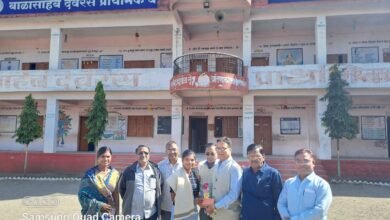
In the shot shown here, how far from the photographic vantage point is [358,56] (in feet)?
46.8

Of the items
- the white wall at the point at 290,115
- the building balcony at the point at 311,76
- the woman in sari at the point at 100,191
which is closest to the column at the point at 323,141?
the building balcony at the point at 311,76

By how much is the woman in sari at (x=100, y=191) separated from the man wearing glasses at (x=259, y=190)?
1.64 meters

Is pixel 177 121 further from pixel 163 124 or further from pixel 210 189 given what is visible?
pixel 210 189

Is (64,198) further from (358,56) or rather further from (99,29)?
(358,56)

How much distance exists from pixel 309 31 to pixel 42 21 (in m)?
12.5

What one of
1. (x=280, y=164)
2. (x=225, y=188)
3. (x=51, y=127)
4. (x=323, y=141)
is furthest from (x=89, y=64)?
(x=225, y=188)

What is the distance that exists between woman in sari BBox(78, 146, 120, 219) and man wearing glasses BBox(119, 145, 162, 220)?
13 centimetres

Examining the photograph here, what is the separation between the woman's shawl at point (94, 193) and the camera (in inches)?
147

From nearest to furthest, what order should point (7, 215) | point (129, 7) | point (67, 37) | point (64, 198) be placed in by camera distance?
point (7, 215)
point (64, 198)
point (129, 7)
point (67, 37)

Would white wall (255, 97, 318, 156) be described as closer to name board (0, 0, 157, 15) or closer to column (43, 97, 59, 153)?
name board (0, 0, 157, 15)

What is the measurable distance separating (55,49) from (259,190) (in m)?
13.4

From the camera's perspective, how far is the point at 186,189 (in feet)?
12.9

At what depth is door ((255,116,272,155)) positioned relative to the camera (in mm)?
15138

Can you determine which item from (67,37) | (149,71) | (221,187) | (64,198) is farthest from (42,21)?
(221,187)
